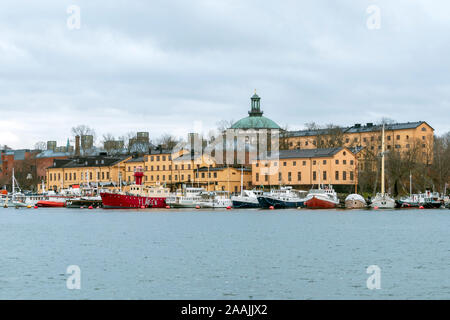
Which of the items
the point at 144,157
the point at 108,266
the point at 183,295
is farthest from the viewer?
the point at 144,157

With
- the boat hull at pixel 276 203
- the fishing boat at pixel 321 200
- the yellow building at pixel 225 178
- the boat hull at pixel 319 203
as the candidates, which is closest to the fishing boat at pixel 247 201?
the boat hull at pixel 276 203

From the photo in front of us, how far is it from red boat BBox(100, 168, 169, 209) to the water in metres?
47.0

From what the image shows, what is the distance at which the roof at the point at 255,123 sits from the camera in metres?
156

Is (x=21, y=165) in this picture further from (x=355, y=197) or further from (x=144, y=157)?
(x=355, y=197)

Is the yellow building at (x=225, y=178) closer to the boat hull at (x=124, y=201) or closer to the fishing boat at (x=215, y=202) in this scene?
the fishing boat at (x=215, y=202)

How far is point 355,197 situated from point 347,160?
17.3m

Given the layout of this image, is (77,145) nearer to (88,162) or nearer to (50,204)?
(88,162)

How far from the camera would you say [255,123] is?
156875 mm

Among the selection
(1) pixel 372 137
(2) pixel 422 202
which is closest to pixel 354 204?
(2) pixel 422 202

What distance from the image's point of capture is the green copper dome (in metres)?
156

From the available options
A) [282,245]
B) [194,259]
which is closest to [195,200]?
[282,245]

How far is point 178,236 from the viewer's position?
55.6m

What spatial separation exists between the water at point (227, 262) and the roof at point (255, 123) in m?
92.6
